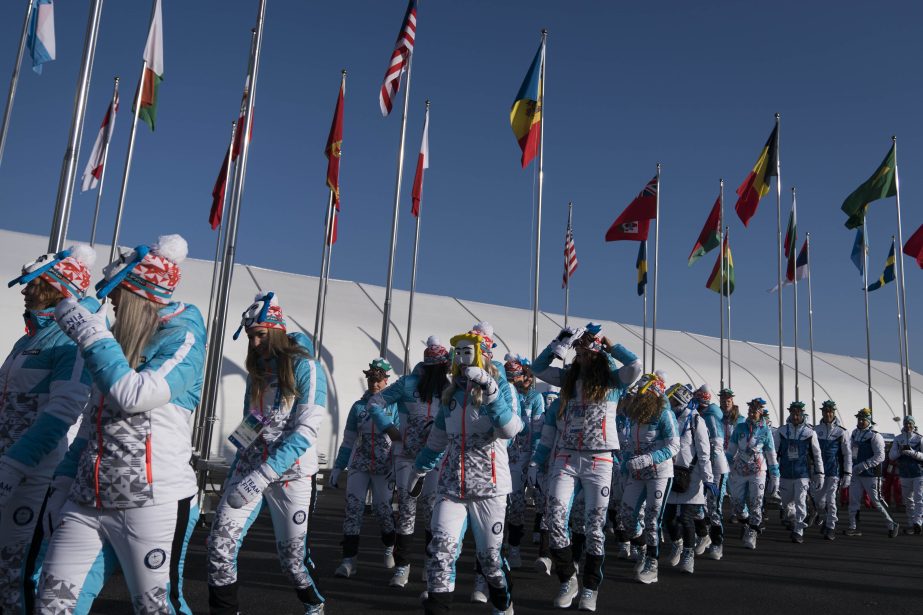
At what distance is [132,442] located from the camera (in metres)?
3.14

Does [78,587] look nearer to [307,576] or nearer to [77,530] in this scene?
[77,530]

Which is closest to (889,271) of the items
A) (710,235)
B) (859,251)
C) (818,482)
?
(859,251)

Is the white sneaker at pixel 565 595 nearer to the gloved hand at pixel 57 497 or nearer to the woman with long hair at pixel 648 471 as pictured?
the woman with long hair at pixel 648 471

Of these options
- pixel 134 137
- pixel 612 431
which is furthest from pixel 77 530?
pixel 134 137

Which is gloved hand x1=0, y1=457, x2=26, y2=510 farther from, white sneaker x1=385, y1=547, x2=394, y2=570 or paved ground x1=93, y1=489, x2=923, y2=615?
white sneaker x1=385, y1=547, x2=394, y2=570

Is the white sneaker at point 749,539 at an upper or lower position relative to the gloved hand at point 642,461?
lower

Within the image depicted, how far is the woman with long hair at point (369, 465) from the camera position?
7.85 meters

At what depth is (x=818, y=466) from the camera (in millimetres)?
12648

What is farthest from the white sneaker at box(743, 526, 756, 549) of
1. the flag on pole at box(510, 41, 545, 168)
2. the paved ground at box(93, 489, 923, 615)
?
the flag on pole at box(510, 41, 545, 168)

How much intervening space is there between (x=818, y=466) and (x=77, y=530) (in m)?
12.3

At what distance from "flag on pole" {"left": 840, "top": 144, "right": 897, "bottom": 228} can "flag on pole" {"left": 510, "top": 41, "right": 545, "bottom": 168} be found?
10.3m

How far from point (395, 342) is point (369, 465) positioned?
16.0m

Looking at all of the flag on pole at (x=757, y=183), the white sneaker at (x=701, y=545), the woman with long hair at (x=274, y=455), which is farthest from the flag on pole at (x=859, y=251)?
the woman with long hair at (x=274, y=455)

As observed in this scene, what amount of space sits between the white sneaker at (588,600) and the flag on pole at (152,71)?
39.4 feet
